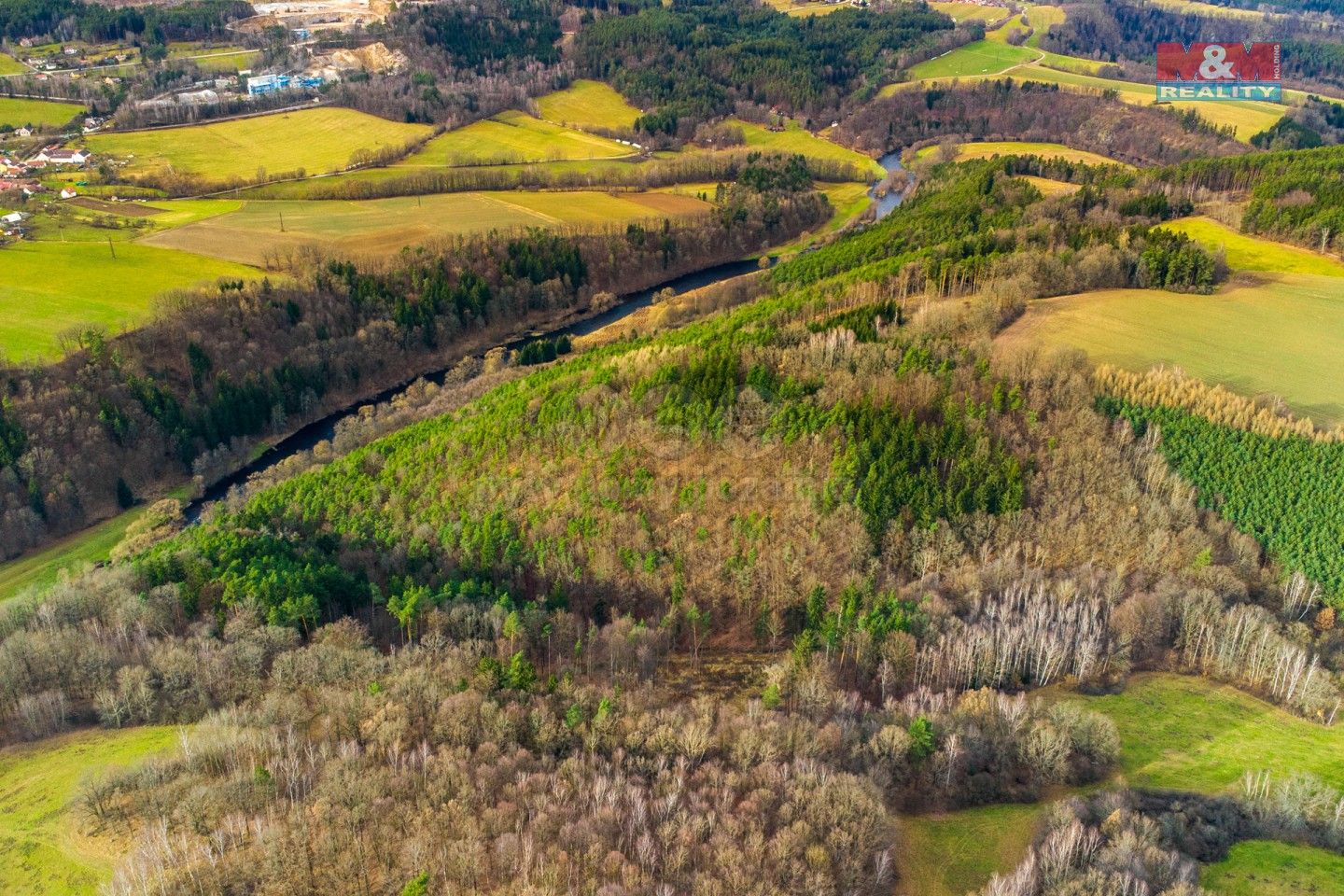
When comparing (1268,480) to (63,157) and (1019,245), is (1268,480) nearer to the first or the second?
(1019,245)

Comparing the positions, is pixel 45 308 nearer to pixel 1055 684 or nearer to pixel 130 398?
pixel 130 398

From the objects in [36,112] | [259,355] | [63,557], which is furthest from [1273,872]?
[36,112]

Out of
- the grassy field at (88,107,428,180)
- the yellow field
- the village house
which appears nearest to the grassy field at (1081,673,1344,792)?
the yellow field

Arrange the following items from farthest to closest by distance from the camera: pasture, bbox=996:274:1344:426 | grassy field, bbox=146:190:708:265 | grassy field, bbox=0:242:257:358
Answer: grassy field, bbox=146:190:708:265, grassy field, bbox=0:242:257:358, pasture, bbox=996:274:1344:426

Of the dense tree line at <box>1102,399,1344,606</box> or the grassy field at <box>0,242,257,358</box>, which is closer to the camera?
the dense tree line at <box>1102,399,1344,606</box>

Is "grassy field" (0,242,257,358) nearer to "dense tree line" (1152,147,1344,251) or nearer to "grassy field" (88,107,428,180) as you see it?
"grassy field" (88,107,428,180)

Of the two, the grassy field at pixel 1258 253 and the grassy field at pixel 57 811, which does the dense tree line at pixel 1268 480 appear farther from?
the grassy field at pixel 57 811

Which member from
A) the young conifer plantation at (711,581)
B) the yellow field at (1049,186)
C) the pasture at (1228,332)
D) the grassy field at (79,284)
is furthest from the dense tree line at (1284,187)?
the grassy field at (79,284)
